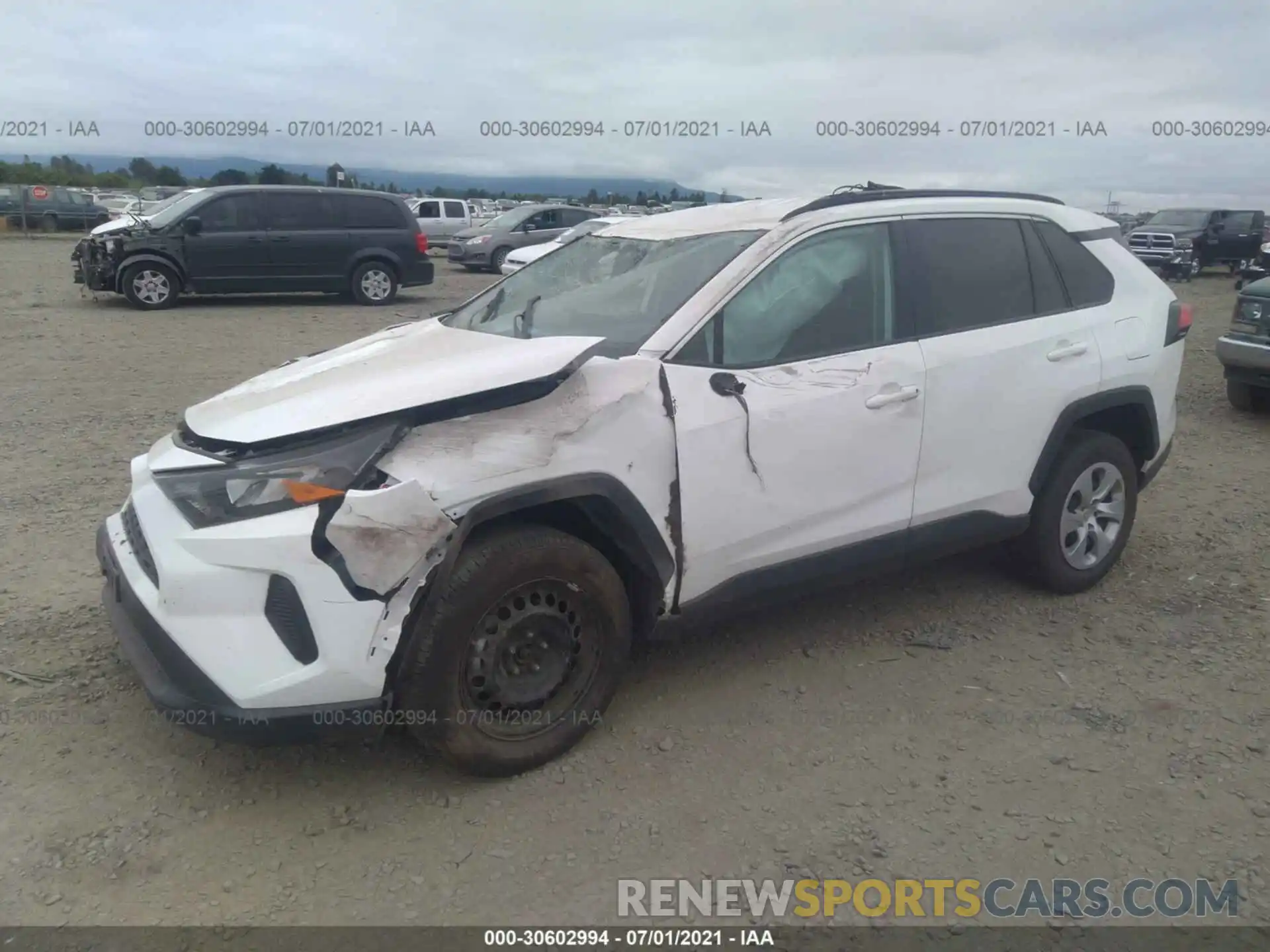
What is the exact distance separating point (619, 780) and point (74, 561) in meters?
2.99

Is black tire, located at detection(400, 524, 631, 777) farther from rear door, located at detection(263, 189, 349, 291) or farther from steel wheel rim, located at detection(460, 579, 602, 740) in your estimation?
rear door, located at detection(263, 189, 349, 291)

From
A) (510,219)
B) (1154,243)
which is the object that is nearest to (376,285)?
(510,219)

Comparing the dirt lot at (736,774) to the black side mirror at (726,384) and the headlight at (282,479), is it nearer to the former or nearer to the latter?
the headlight at (282,479)

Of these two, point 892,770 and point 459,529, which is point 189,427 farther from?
point 892,770

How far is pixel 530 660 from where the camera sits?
10.2 feet

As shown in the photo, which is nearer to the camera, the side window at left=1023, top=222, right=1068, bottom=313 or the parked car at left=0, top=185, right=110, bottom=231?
the side window at left=1023, top=222, right=1068, bottom=313

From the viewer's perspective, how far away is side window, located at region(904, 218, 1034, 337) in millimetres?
3957

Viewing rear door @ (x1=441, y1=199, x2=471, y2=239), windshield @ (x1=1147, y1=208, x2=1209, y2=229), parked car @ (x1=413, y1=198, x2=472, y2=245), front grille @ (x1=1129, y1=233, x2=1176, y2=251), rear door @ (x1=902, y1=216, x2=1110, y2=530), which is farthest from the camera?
rear door @ (x1=441, y1=199, x2=471, y2=239)

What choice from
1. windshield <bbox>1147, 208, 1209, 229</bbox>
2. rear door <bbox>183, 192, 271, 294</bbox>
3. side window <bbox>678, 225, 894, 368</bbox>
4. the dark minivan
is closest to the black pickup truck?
windshield <bbox>1147, 208, 1209, 229</bbox>

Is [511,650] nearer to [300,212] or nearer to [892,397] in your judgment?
[892,397]

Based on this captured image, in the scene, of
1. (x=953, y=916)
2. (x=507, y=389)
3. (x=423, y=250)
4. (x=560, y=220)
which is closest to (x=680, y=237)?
(x=507, y=389)

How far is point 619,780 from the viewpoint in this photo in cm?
315

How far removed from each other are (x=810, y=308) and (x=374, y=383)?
5.29 feet

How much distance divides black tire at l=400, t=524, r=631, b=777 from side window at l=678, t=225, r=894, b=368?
0.86 meters
